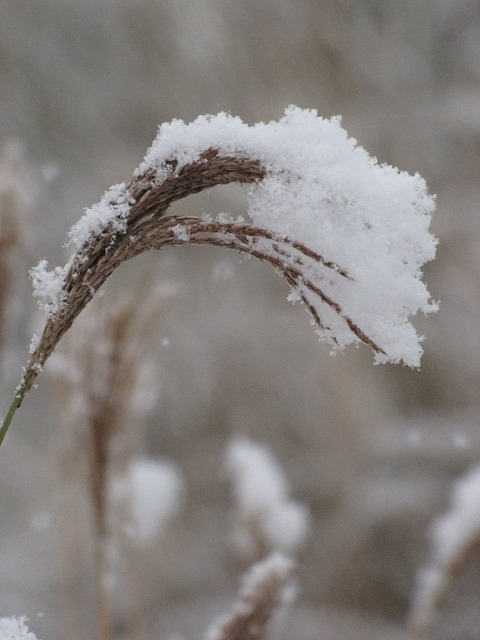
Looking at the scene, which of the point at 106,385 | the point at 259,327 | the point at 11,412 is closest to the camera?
the point at 11,412

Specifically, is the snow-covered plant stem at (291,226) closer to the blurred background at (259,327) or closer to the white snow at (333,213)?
the white snow at (333,213)

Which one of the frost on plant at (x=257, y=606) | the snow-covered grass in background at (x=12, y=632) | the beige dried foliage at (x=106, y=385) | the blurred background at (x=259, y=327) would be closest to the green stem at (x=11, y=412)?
the snow-covered grass in background at (x=12, y=632)

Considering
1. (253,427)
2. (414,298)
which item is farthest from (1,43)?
(414,298)

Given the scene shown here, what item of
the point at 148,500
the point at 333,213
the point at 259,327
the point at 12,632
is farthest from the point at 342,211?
the point at 259,327

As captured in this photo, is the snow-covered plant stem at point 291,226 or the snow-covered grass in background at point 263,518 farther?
the snow-covered grass in background at point 263,518

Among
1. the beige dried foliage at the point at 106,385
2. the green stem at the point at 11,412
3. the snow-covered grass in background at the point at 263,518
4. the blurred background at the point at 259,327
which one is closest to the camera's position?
the green stem at the point at 11,412

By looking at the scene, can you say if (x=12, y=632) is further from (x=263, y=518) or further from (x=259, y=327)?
(x=259, y=327)

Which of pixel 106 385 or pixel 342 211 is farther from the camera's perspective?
pixel 106 385
